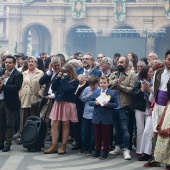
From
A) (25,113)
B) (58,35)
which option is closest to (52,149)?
(25,113)

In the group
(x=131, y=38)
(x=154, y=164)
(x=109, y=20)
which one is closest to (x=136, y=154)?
(x=154, y=164)

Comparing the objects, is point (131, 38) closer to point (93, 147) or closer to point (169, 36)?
point (169, 36)

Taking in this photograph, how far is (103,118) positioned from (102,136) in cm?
34

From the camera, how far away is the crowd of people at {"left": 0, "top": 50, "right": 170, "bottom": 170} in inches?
369

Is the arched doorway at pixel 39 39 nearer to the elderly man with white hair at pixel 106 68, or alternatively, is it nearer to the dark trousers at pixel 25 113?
the dark trousers at pixel 25 113

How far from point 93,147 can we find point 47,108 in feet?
4.99

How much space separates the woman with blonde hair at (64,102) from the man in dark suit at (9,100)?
733 millimetres

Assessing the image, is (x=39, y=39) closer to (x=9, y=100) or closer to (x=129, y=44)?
(x=129, y=44)

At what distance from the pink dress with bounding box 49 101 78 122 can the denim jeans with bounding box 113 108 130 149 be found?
31.7 inches

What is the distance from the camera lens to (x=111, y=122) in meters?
9.60

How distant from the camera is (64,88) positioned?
9984 mm

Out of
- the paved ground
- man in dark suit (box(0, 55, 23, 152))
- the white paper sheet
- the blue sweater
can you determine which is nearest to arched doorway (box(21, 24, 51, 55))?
man in dark suit (box(0, 55, 23, 152))

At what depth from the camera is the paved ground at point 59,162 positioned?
29.0ft

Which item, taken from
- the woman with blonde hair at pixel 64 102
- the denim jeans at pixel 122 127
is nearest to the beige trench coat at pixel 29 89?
the woman with blonde hair at pixel 64 102
